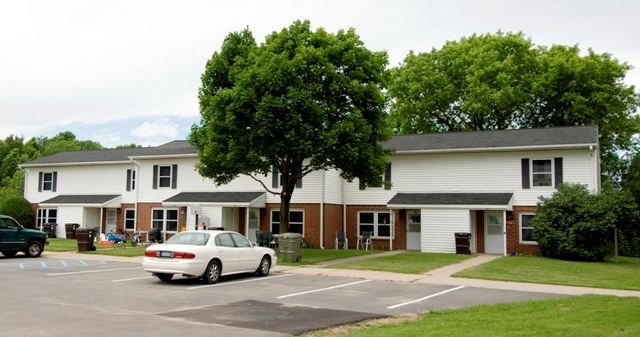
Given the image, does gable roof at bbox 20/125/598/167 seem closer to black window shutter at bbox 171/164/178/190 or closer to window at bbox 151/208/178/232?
black window shutter at bbox 171/164/178/190

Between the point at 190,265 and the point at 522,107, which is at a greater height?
the point at 522,107

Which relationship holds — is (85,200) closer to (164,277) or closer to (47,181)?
(47,181)

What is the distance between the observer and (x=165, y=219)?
33.1 meters

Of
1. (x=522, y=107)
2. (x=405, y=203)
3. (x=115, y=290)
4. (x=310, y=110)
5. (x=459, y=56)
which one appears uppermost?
(x=459, y=56)

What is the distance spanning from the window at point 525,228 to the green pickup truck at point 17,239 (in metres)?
20.5

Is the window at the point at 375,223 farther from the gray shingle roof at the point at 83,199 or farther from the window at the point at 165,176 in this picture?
the gray shingle roof at the point at 83,199

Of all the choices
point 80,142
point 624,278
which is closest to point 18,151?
point 80,142

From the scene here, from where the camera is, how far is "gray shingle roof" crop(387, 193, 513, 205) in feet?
85.8

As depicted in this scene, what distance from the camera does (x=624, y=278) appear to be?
57.3ft

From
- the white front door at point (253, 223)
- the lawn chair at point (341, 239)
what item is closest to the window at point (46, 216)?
the white front door at point (253, 223)

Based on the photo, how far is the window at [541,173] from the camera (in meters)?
26.1

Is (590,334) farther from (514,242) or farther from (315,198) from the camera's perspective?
(315,198)

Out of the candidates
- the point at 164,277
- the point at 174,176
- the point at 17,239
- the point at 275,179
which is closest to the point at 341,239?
the point at 275,179

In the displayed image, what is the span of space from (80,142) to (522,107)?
5604 cm
